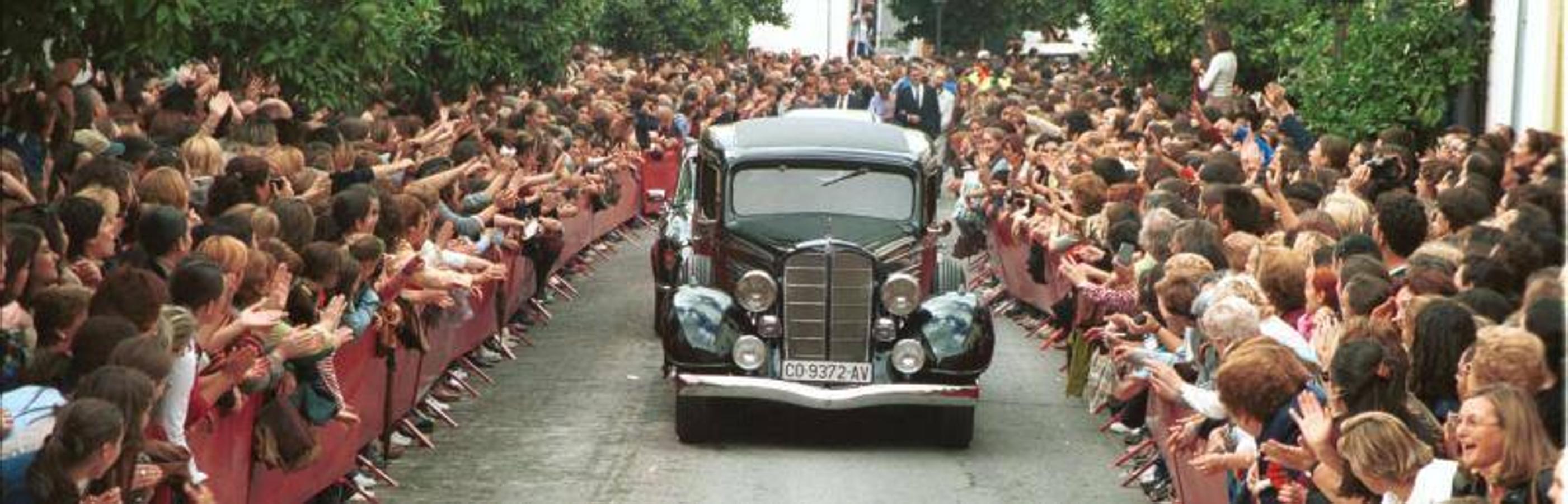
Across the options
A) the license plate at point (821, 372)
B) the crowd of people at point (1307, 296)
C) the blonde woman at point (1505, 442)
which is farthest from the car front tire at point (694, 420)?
the blonde woman at point (1505, 442)

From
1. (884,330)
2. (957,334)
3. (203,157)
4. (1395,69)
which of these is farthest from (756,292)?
(1395,69)

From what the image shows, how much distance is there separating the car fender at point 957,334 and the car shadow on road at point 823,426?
472 millimetres

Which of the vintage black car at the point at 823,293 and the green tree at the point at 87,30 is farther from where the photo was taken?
the vintage black car at the point at 823,293

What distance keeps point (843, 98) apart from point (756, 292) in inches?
1093

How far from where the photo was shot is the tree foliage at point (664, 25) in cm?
5016

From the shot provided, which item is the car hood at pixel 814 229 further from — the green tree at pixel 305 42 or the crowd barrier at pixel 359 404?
the green tree at pixel 305 42

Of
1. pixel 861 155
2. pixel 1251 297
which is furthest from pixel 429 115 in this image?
pixel 1251 297

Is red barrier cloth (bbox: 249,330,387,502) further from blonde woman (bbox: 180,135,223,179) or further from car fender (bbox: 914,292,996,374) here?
car fender (bbox: 914,292,996,374)

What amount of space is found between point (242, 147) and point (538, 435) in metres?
2.66

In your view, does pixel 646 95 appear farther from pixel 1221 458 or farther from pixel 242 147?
pixel 1221 458

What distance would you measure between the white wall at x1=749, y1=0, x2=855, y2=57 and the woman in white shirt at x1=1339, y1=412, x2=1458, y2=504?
6648 centimetres

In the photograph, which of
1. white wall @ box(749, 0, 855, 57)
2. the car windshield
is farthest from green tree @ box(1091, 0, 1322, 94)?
white wall @ box(749, 0, 855, 57)

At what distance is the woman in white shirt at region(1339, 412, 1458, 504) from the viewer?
9.05 m

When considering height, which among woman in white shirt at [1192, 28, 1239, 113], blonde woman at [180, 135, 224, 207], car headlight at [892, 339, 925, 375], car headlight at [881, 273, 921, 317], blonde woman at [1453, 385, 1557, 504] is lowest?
car headlight at [892, 339, 925, 375]
